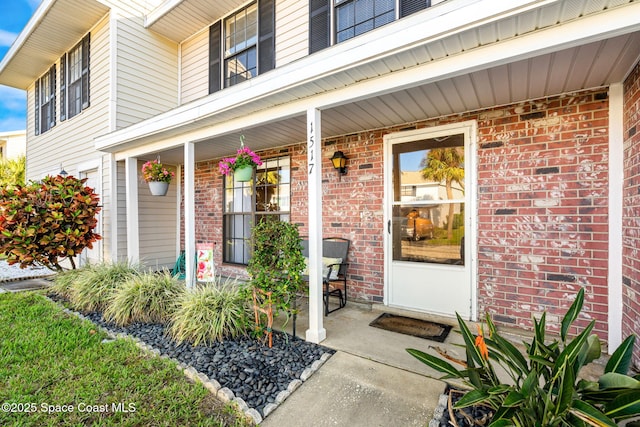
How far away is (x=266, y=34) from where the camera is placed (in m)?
4.80

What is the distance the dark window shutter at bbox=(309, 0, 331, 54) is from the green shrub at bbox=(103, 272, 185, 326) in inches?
149

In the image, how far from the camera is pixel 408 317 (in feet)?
11.2

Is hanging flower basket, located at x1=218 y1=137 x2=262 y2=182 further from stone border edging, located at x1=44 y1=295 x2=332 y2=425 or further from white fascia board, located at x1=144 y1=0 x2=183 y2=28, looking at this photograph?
white fascia board, located at x1=144 y1=0 x2=183 y2=28

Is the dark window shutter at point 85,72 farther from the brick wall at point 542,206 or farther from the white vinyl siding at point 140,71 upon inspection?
the brick wall at point 542,206

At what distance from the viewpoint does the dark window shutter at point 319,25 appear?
413 centimetres

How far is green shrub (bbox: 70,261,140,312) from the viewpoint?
369cm

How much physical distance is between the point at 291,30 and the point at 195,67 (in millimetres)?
2550

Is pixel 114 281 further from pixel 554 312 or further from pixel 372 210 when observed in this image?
pixel 554 312

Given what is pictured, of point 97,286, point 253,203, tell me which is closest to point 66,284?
point 97,286

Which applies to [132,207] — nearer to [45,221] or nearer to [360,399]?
A: [45,221]

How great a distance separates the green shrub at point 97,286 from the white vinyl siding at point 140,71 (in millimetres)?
2788

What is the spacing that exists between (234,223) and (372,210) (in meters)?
2.95

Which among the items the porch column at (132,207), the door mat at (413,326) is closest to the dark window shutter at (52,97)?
the porch column at (132,207)

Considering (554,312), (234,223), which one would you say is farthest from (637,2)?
(234,223)
